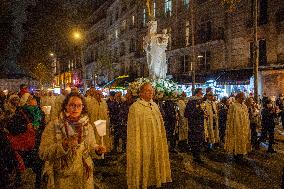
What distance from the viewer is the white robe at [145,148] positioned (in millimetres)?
6242

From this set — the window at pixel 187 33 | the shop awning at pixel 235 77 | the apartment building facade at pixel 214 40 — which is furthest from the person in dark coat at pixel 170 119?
the window at pixel 187 33

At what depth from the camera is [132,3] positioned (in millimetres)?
46656

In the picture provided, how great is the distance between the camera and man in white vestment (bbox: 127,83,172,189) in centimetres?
625

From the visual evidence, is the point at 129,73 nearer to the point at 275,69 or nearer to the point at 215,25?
the point at 215,25

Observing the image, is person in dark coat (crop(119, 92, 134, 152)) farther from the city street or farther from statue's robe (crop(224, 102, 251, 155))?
statue's robe (crop(224, 102, 251, 155))

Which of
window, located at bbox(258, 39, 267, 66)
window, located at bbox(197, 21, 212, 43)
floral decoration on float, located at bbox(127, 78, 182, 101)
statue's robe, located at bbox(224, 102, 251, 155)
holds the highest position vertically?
window, located at bbox(197, 21, 212, 43)

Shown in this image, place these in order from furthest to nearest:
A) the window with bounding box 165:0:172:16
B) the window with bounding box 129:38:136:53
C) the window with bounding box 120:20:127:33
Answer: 1. the window with bounding box 120:20:127:33
2. the window with bounding box 129:38:136:53
3. the window with bounding box 165:0:172:16

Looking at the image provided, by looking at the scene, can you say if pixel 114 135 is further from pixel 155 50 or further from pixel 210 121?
pixel 155 50

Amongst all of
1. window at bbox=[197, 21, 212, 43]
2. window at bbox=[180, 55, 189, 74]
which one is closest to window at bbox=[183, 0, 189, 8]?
window at bbox=[197, 21, 212, 43]

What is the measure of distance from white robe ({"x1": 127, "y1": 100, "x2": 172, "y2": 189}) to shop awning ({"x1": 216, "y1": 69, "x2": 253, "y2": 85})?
2063cm

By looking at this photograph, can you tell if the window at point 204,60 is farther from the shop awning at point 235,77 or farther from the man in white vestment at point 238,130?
the man in white vestment at point 238,130

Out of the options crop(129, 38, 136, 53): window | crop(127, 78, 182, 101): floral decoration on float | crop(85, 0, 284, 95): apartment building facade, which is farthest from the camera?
crop(129, 38, 136, 53): window

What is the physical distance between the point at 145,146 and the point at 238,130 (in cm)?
393

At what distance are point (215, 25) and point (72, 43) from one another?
740 inches
